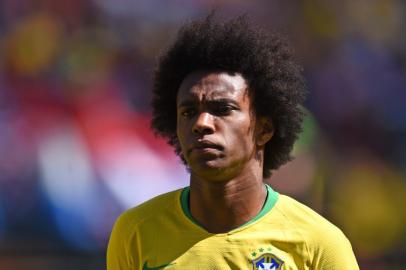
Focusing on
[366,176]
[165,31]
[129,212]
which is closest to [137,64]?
[165,31]

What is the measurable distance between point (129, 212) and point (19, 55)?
10.4 ft

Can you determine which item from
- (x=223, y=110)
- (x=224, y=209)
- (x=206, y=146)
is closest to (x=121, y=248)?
(x=224, y=209)

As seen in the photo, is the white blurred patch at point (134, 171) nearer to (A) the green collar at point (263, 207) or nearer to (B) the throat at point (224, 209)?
(A) the green collar at point (263, 207)

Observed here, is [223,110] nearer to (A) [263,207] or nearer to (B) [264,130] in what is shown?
(B) [264,130]

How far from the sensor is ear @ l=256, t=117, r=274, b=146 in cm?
342

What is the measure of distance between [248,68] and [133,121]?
3096 mm

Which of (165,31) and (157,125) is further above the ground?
(165,31)

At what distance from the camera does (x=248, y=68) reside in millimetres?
3414

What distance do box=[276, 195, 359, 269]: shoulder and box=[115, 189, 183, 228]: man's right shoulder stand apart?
1.43 feet

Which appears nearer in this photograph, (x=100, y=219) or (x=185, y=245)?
(x=185, y=245)

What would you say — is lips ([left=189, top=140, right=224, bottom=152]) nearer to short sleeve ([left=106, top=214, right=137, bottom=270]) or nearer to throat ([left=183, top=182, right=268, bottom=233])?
throat ([left=183, top=182, right=268, bottom=233])

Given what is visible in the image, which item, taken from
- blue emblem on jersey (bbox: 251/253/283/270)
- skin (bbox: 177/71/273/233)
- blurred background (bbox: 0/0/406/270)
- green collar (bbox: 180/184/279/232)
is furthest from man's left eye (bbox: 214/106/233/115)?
blurred background (bbox: 0/0/406/270)

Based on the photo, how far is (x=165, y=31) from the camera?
21.2 ft

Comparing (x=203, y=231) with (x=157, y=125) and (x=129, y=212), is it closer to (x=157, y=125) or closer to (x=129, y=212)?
(x=129, y=212)
